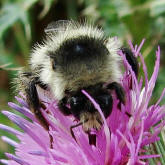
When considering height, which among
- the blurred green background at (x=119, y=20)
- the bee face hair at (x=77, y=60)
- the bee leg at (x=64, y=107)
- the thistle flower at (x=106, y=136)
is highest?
the blurred green background at (x=119, y=20)

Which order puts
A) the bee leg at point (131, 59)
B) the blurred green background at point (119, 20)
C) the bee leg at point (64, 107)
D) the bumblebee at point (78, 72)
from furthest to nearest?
the blurred green background at point (119, 20)
the bee leg at point (131, 59)
the bee leg at point (64, 107)
the bumblebee at point (78, 72)

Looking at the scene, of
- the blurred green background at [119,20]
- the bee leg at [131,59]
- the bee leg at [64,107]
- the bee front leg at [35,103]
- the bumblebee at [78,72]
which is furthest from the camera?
the blurred green background at [119,20]

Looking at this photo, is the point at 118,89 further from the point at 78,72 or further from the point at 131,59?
the point at 131,59

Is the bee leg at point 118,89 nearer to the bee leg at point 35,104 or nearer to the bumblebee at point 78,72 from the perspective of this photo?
the bumblebee at point 78,72

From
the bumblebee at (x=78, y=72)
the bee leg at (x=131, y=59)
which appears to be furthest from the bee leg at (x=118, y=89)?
the bee leg at (x=131, y=59)

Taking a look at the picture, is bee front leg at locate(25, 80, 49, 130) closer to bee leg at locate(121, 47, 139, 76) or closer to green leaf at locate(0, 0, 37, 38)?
bee leg at locate(121, 47, 139, 76)
